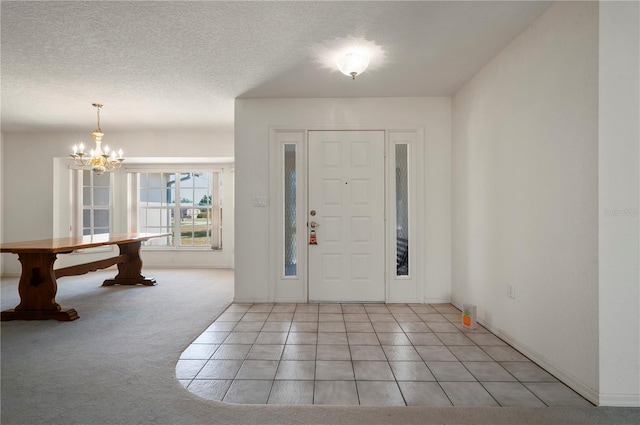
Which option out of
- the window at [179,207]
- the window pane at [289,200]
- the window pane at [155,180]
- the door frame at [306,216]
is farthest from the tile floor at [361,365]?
the window pane at [155,180]

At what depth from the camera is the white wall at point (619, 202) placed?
6.02 ft

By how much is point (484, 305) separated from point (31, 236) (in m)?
6.97

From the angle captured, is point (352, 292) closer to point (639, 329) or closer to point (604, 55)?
point (639, 329)

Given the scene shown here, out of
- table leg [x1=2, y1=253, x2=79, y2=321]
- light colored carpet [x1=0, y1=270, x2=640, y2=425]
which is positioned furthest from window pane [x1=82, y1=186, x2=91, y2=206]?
light colored carpet [x1=0, y1=270, x2=640, y2=425]

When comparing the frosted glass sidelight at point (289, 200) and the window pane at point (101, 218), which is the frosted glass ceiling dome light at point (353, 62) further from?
the window pane at point (101, 218)

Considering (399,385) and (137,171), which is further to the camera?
(137,171)

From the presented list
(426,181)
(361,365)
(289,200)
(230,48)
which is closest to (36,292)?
(289,200)

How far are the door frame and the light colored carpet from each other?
2.98ft

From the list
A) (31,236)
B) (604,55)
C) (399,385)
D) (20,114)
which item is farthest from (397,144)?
(31,236)

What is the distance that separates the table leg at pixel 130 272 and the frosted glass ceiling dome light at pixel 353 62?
163 inches

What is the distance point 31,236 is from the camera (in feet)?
18.8

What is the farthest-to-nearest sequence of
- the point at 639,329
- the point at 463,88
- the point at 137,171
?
the point at 137,171 < the point at 463,88 < the point at 639,329

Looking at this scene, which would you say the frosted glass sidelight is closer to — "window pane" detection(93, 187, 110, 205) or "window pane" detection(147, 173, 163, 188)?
"window pane" detection(147, 173, 163, 188)

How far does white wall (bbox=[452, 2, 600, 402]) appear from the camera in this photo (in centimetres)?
194
